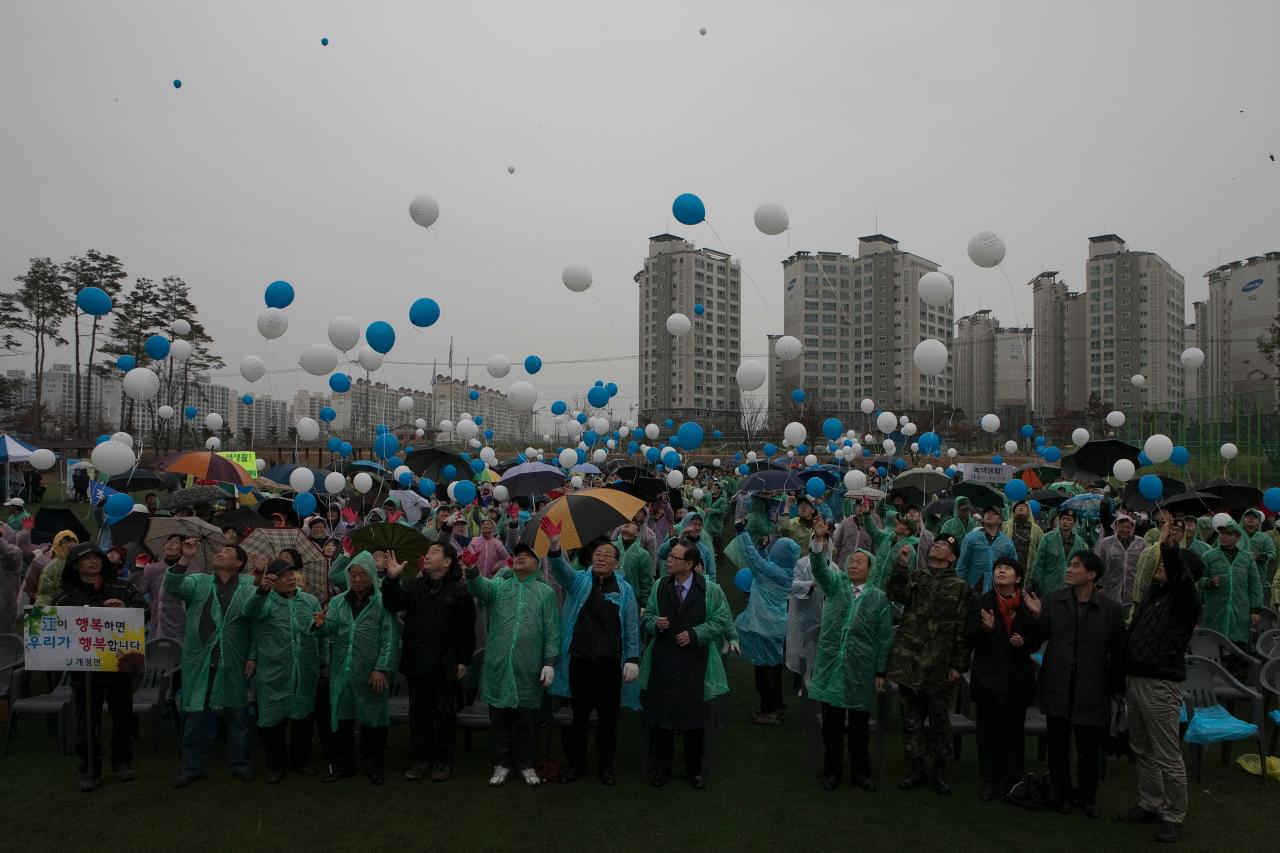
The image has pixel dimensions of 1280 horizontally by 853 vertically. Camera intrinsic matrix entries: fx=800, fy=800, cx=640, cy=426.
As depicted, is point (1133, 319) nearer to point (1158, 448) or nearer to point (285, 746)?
point (1158, 448)

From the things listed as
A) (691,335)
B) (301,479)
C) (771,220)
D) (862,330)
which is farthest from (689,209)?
(862,330)

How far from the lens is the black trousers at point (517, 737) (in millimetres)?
4758

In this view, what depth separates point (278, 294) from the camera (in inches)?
323

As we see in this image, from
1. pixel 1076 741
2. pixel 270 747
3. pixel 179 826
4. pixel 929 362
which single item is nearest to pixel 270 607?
pixel 270 747

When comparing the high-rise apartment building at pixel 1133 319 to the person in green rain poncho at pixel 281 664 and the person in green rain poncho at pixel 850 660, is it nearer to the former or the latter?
the person in green rain poncho at pixel 850 660

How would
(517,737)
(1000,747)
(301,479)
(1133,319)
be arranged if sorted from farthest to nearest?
(1133,319) → (301,479) → (517,737) → (1000,747)

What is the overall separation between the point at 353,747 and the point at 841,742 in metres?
2.92

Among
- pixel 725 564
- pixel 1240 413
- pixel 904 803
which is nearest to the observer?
pixel 904 803

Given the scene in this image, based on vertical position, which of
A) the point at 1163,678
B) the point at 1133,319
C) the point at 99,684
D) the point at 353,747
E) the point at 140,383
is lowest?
the point at 353,747

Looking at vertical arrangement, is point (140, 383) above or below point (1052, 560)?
above

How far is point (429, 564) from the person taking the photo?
4.72 metres

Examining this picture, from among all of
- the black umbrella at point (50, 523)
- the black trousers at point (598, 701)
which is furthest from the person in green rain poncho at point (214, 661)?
the black umbrella at point (50, 523)

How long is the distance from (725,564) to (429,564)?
34.4 ft

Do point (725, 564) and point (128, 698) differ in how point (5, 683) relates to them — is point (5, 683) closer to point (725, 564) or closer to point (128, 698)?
point (128, 698)
